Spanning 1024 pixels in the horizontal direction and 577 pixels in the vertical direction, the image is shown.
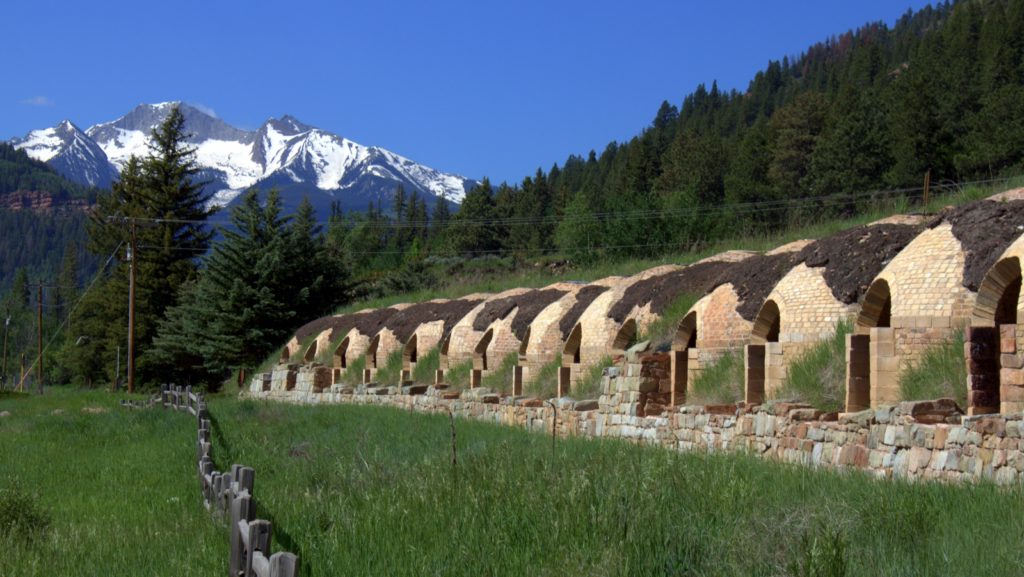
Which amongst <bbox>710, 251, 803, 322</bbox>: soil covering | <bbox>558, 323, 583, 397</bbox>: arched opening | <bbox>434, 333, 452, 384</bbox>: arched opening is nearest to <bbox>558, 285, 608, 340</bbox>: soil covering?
<bbox>558, 323, 583, 397</bbox>: arched opening

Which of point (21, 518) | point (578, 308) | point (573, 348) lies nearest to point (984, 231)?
point (21, 518)

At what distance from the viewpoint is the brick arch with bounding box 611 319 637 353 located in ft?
67.7

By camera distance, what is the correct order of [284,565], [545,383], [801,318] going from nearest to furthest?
[284,565] → [801,318] → [545,383]

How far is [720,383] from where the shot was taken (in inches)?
606

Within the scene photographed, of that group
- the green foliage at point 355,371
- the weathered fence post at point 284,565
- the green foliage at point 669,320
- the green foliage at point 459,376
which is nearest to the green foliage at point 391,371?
the green foliage at point 355,371

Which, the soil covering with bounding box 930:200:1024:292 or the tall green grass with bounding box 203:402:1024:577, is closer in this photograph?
the tall green grass with bounding box 203:402:1024:577

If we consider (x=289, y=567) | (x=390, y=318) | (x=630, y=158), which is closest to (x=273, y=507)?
(x=289, y=567)

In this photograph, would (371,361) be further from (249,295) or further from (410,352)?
(249,295)

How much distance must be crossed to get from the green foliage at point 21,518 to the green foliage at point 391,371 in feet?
72.0

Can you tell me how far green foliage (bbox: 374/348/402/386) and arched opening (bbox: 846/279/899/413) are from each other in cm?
2056

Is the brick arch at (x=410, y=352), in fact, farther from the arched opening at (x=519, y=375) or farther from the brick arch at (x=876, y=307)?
the brick arch at (x=876, y=307)

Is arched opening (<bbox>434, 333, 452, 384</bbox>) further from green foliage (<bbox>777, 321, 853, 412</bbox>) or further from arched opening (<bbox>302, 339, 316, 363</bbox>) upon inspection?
green foliage (<bbox>777, 321, 853, 412</bbox>)

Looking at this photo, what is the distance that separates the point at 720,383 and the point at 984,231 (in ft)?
16.2

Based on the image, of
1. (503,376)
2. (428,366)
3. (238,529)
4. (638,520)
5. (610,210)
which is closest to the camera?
(238,529)
